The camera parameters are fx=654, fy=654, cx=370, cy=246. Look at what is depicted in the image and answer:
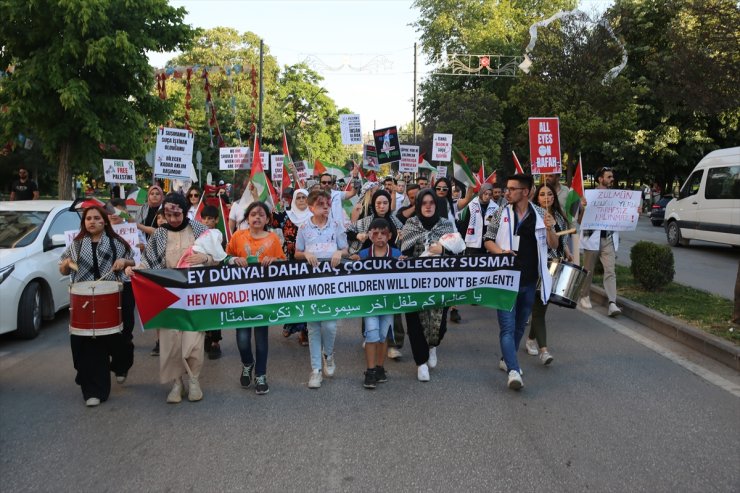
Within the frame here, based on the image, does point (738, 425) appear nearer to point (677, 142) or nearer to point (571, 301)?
point (571, 301)

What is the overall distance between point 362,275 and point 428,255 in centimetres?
64

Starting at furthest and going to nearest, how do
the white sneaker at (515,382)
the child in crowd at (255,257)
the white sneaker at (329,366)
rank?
the white sneaker at (329,366)
the child in crowd at (255,257)
the white sneaker at (515,382)

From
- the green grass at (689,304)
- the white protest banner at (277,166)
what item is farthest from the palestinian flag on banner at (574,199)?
the white protest banner at (277,166)

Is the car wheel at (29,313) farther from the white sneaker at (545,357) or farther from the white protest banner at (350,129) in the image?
the white protest banner at (350,129)

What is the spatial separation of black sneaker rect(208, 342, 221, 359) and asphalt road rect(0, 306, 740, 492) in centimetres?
9

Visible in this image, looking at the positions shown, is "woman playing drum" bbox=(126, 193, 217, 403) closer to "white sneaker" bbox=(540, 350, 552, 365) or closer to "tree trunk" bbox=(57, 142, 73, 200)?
"white sneaker" bbox=(540, 350, 552, 365)

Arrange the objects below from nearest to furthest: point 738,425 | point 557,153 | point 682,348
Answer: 1. point 738,425
2. point 682,348
3. point 557,153

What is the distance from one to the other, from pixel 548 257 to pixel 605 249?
2800 mm

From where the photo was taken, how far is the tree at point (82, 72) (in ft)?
47.0

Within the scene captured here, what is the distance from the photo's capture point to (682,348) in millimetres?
7082

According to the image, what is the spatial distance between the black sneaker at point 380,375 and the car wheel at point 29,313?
→ 14.2ft

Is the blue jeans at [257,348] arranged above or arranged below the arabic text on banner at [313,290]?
below

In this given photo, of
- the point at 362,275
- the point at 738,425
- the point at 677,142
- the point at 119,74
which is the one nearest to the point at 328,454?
the point at 362,275

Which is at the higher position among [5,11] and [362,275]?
[5,11]
